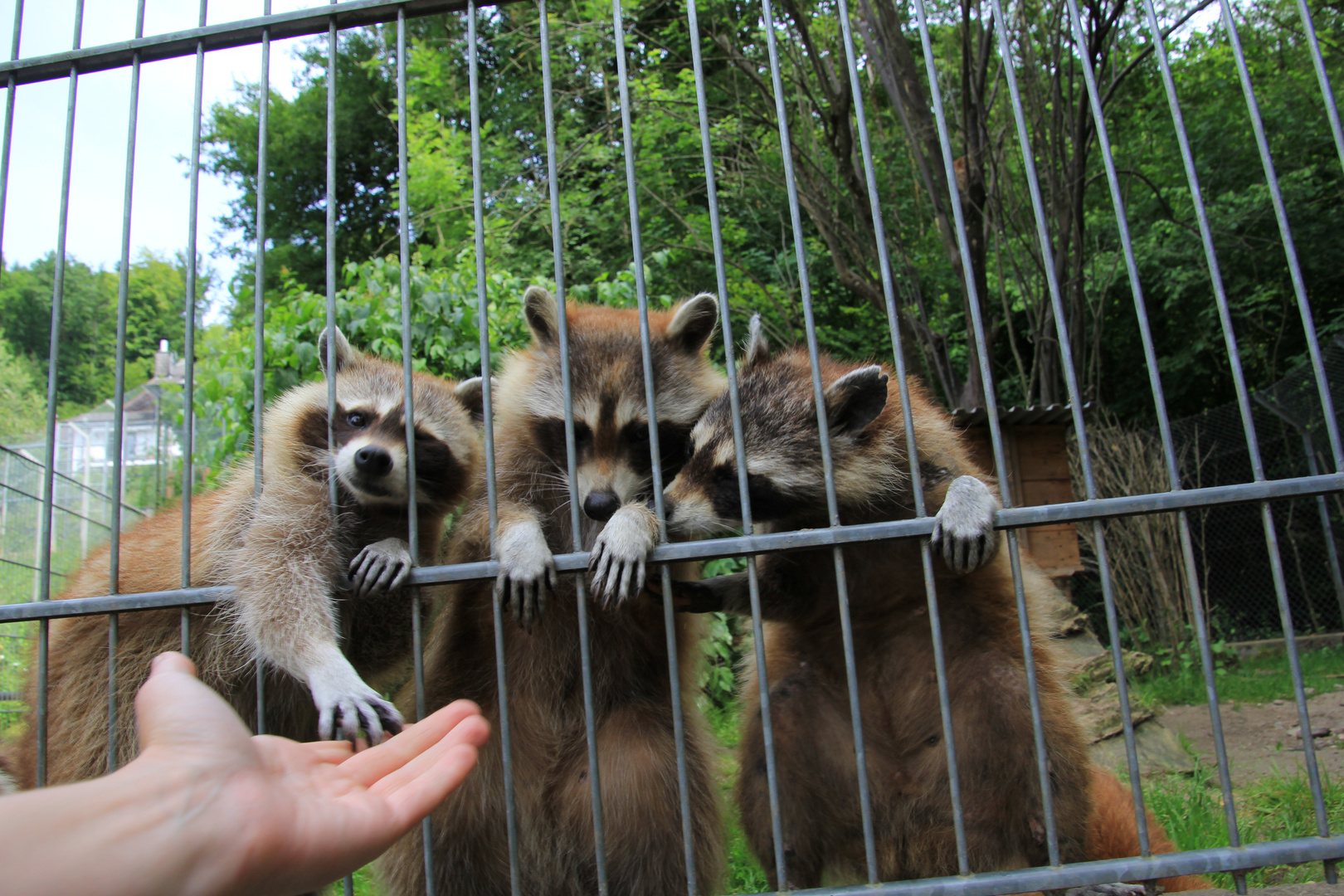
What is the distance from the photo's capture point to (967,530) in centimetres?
198

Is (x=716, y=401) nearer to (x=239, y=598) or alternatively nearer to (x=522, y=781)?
(x=522, y=781)

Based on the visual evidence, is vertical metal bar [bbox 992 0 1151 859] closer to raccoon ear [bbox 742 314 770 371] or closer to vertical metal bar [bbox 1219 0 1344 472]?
vertical metal bar [bbox 1219 0 1344 472]

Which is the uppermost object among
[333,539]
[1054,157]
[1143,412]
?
[1054,157]

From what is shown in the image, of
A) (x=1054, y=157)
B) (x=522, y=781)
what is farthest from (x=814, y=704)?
(x=1054, y=157)

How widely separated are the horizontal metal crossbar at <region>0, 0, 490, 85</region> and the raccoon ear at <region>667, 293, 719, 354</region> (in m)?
1.19

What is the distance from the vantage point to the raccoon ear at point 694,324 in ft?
9.93

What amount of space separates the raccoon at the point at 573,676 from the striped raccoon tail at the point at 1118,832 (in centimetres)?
113

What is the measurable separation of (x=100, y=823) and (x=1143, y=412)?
14.1 metres

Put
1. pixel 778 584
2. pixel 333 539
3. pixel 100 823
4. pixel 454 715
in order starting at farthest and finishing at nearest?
pixel 778 584
pixel 333 539
pixel 454 715
pixel 100 823

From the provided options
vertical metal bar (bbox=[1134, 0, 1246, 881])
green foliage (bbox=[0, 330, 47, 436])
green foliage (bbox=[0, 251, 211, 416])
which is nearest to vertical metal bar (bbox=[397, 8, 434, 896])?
vertical metal bar (bbox=[1134, 0, 1246, 881])

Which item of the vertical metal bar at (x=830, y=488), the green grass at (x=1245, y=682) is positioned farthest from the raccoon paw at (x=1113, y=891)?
the green grass at (x=1245, y=682)

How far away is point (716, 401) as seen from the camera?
281cm

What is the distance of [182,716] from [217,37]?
79.1 inches

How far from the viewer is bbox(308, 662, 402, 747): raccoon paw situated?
1.98 m
